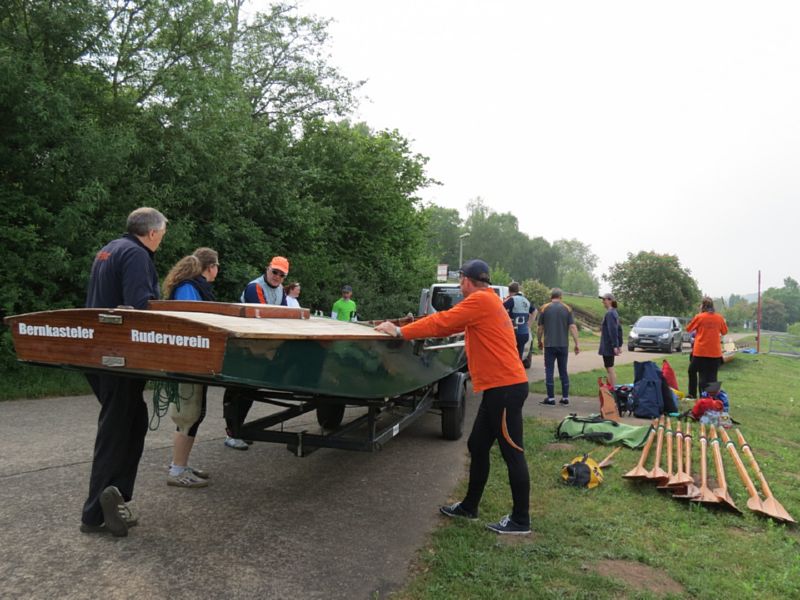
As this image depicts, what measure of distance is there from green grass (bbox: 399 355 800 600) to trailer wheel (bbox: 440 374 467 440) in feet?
3.00

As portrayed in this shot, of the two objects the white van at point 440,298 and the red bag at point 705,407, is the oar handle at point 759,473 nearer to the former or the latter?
the red bag at point 705,407

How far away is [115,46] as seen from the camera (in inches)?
369

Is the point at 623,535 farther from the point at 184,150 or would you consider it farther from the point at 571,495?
the point at 184,150

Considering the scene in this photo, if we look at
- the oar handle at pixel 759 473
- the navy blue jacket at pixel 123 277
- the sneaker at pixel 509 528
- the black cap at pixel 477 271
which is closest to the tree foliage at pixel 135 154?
the navy blue jacket at pixel 123 277

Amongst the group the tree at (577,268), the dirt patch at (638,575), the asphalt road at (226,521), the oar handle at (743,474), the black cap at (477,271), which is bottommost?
the dirt patch at (638,575)

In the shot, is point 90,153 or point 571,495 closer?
point 571,495

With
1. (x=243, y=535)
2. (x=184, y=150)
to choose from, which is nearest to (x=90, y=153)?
(x=184, y=150)

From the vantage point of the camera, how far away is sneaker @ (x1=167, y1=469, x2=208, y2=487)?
4445mm

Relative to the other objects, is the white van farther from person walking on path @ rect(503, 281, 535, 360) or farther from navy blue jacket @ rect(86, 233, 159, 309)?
navy blue jacket @ rect(86, 233, 159, 309)

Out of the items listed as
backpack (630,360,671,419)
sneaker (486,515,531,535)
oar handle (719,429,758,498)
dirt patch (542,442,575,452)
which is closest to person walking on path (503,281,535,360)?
backpack (630,360,671,419)

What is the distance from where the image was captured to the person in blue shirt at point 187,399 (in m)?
4.28

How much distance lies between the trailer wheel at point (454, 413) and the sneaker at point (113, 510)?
12.0 feet

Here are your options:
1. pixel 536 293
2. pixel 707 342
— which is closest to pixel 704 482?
pixel 707 342

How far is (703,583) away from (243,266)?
9.70 meters
